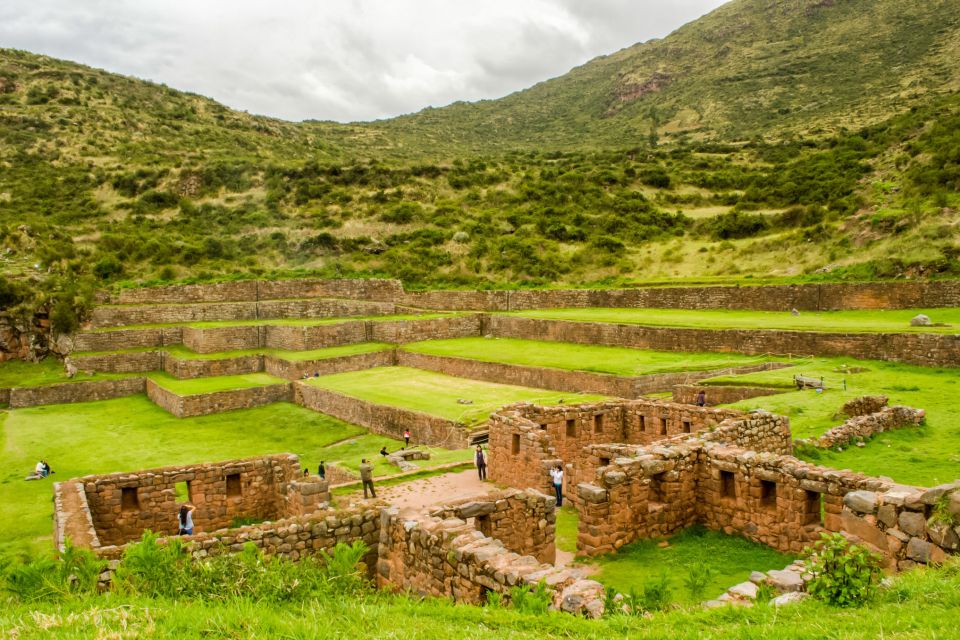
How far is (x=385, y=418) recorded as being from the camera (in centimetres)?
2100

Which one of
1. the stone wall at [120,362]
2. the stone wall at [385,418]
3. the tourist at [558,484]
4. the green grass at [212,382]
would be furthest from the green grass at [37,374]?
the tourist at [558,484]

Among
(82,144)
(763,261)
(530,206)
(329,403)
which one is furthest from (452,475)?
(82,144)

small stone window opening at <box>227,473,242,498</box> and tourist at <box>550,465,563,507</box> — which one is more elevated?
small stone window opening at <box>227,473,242,498</box>

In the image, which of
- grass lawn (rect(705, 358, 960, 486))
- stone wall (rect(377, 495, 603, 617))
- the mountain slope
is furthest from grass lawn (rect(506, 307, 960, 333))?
the mountain slope

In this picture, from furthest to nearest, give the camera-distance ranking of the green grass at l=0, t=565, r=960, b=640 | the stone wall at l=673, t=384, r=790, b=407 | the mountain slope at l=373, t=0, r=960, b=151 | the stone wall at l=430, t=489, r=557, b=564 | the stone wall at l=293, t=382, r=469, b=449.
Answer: the mountain slope at l=373, t=0, r=960, b=151 → the stone wall at l=293, t=382, r=469, b=449 → the stone wall at l=673, t=384, r=790, b=407 → the stone wall at l=430, t=489, r=557, b=564 → the green grass at l=0, t=565, r=960, b=640

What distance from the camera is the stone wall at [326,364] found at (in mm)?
27484

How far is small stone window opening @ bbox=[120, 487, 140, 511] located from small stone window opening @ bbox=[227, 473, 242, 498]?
128 cm

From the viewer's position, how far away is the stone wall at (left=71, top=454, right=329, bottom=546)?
9.41 m

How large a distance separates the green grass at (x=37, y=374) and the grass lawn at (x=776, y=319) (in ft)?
67.4

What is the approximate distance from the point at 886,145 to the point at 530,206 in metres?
28.1

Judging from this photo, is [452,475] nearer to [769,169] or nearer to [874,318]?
[874,318]

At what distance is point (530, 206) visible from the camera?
194 feet

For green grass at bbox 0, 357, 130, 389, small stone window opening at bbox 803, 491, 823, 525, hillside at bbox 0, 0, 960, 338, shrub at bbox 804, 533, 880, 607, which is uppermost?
hillside at bbox 0, 0, 960, 338

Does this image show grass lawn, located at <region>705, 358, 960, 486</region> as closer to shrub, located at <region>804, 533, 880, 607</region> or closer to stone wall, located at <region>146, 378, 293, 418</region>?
shrub, located at <region>804, 533, 880, 607</region>
